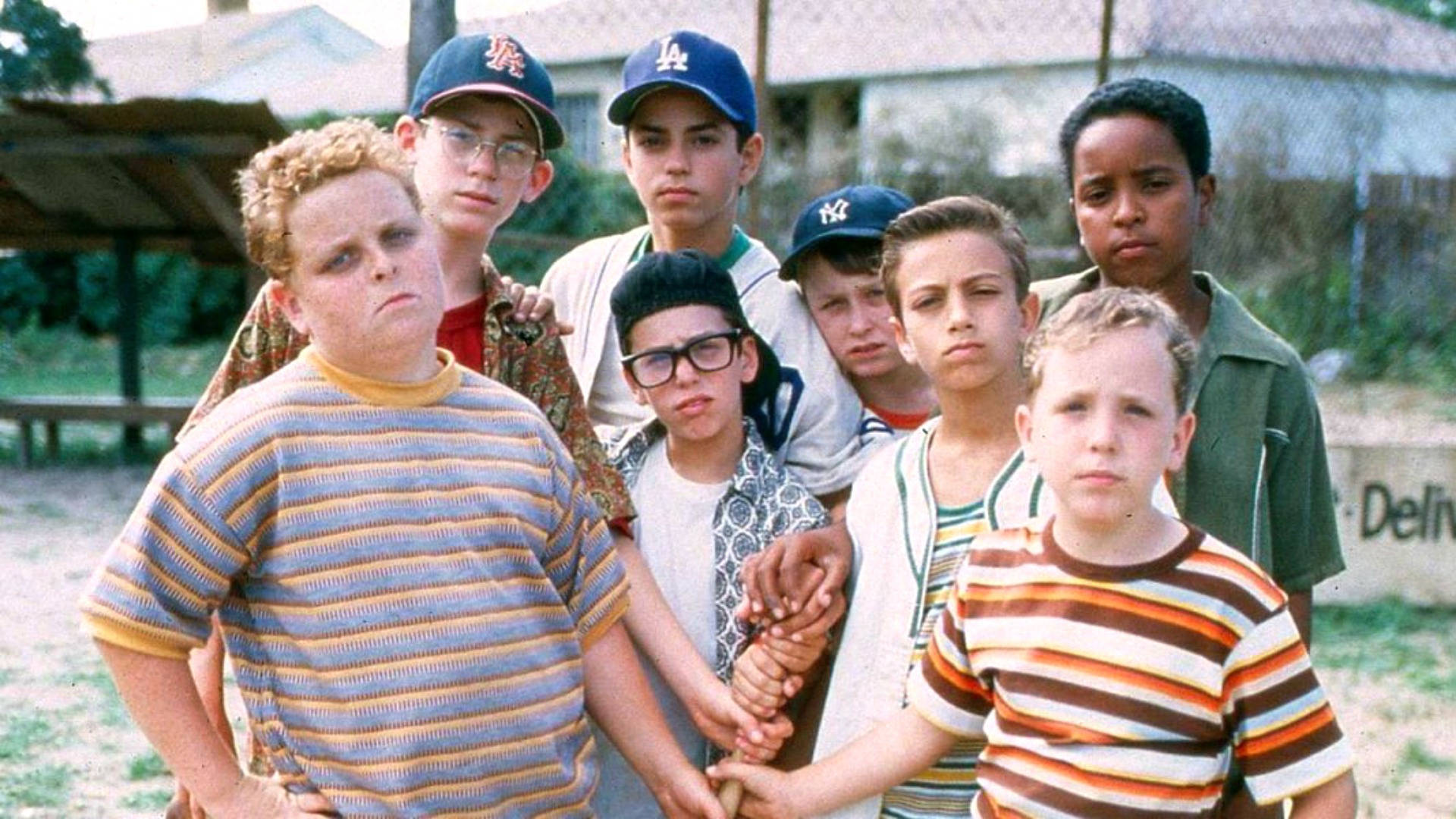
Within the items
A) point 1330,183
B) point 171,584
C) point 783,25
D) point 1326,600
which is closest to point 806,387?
A: point 171,584

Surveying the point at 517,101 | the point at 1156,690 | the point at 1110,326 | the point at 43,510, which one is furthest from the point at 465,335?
the point at 43,510

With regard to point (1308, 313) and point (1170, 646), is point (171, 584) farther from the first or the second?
point (1308, 313)

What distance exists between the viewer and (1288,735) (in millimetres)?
1751

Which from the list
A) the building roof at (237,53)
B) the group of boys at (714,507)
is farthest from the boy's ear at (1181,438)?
the building roof at (237,53)

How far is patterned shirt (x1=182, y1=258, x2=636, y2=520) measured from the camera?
7.50 feet

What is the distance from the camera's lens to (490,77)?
8.22 ft

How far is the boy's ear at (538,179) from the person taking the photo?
2.64 meters

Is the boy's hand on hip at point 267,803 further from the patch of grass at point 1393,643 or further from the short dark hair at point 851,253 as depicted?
the patch of grass at point 1393,643

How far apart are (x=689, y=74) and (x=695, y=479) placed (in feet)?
2.90

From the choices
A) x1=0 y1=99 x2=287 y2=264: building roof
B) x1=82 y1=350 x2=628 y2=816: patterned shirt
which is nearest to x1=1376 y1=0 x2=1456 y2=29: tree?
x1=0 y1=99 x2=287 y2=264: building roof

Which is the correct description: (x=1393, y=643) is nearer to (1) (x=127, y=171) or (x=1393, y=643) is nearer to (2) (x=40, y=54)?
(1) (x=127, y=171)

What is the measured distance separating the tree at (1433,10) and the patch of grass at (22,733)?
2770 centimetres

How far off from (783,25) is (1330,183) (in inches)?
294

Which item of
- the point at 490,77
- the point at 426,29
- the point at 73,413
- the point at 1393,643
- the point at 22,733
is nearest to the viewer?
the point at 490,77
